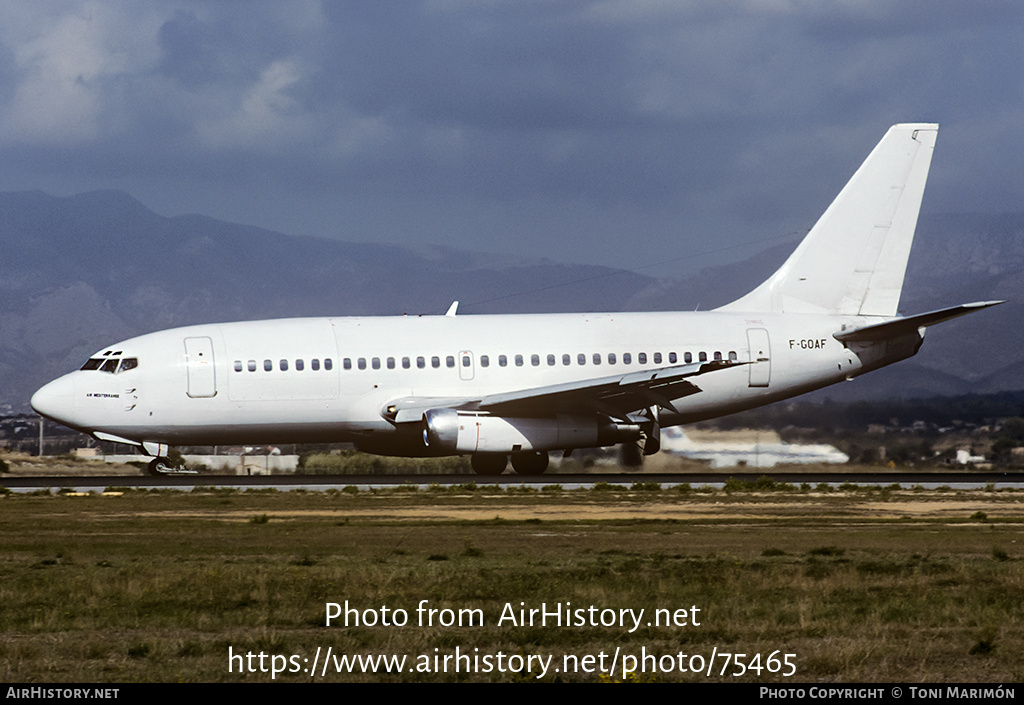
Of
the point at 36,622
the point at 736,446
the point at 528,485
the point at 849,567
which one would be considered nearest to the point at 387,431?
the point at 528,485

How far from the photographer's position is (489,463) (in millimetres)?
38250

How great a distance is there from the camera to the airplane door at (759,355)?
3812 centimetres

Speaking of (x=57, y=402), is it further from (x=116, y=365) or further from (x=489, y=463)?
(x=489, y=463)

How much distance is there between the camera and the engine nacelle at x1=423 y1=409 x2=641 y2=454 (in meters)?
34.4

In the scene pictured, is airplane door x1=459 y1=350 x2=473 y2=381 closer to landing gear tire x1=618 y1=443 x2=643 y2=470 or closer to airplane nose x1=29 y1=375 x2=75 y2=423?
landing gear tire x1=618 y1=443 x2=643 y2=470

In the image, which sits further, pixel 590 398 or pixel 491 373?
pixel 491 373

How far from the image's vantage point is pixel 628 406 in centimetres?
3612

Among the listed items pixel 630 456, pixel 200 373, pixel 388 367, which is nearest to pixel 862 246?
pixel 630 456

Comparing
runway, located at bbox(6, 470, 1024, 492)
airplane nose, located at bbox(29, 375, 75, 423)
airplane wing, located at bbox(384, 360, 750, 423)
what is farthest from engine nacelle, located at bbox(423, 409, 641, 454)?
airplane nose, located at bbox(29, 375, 75, 423)

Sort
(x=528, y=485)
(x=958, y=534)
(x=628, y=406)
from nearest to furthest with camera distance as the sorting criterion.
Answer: (x=958, y=534)
(x=528, y=485)
(x=628, y=406)

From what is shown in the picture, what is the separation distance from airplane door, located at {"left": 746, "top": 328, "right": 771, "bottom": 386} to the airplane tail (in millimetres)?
2281

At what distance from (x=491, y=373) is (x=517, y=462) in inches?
108

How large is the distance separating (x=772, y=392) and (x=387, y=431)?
34.5 feet

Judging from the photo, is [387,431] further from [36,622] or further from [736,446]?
[36,622]
